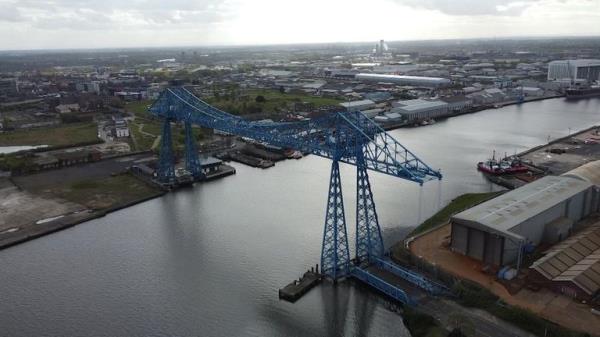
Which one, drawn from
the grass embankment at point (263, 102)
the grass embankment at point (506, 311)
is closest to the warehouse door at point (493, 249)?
the grass embankment at point (506, 311)

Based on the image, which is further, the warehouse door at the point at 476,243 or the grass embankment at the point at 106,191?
the grass embankment at the point at 106,191

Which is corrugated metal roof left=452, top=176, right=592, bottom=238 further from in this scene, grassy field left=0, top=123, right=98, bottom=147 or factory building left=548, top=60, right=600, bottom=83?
factory building left=548, top=60, right=600, bottom=83

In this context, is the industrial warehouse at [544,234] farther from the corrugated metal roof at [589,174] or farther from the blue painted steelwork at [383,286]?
the blue painted steelwork at [383,286]

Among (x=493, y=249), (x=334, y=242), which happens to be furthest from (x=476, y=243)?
(x=334, y=242)

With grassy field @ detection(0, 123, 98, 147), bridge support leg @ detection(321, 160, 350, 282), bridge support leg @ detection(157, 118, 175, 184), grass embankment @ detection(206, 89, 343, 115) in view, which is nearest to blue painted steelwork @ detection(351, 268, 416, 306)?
bridge support leg @ detection(321, 160, 350, 282)

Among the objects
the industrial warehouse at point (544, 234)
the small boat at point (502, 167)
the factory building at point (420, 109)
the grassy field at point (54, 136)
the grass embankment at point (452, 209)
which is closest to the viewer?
the industrial warehouse at point (544, 234)

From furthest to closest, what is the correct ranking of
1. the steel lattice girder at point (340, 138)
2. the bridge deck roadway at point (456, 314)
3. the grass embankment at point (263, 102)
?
the grass embankment at point (263, 102)
the steel lattice girder at point (340, 138)
the bridge deck roadway at point (456, 314)

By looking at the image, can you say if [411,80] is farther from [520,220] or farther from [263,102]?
[520,220]
